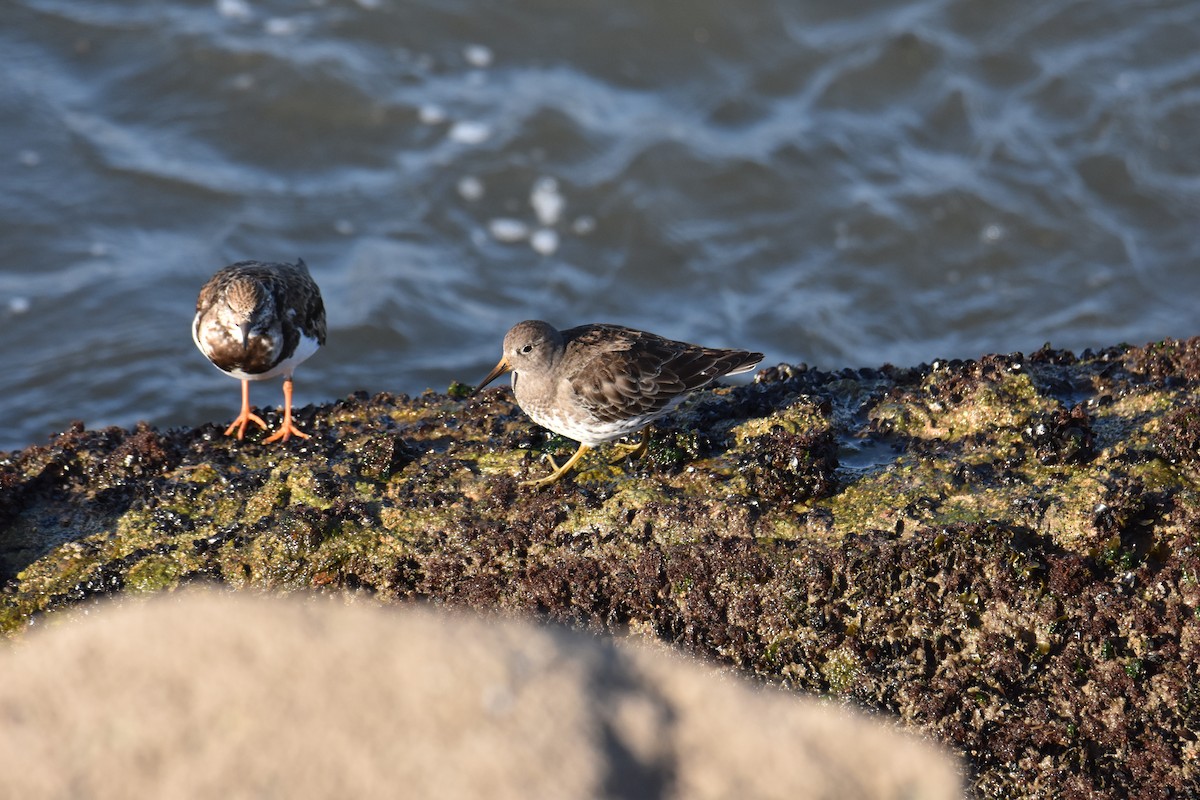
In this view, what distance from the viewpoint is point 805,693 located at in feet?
17.0

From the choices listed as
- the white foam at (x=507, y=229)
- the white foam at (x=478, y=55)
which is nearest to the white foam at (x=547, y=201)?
the white foam at (x=507, y=229)

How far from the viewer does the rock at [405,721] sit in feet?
13.4

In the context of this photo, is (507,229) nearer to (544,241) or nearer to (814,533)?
(544,241)

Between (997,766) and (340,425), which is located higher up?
(340,425)

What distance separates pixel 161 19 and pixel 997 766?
43.6 feet

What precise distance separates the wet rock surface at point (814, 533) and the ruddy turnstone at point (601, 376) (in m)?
0.21

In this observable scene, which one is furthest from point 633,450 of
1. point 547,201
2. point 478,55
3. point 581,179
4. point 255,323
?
point 478,55

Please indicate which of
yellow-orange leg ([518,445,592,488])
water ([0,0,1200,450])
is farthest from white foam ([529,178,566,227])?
yellow-orange leg ([518,445,592,488])

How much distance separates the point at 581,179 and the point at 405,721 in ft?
31.3

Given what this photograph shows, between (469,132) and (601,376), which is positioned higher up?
(469,132)

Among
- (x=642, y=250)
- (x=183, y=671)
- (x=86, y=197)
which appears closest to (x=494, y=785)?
(x=183, y=671)

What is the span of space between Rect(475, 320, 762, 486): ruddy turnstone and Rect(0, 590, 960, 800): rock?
4.34 ft

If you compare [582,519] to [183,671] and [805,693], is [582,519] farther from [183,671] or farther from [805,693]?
[183,671]

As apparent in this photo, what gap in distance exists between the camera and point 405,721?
4316 mm
